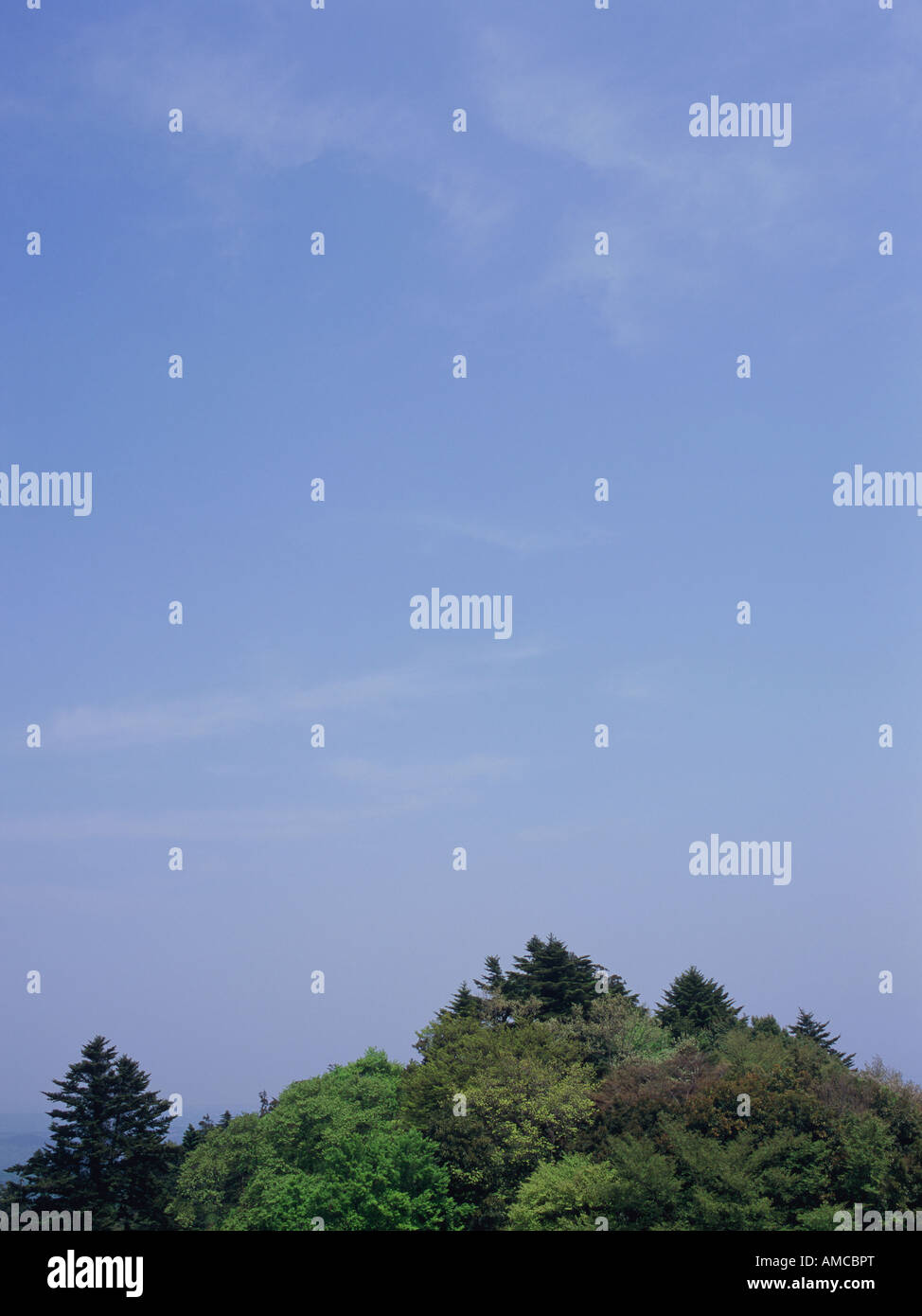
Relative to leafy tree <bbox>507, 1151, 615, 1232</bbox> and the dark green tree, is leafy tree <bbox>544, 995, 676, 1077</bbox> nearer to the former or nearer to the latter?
leafy tree <bbox>507, 1151, 615, 1232</bbox>

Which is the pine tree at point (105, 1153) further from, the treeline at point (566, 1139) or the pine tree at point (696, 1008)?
the pine tree at point (696, 1008)

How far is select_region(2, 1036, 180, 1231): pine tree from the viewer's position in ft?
204

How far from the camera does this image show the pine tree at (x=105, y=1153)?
62.2 metres

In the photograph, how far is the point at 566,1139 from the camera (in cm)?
4488

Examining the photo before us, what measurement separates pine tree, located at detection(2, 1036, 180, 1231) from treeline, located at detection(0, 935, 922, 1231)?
16.7 feet
